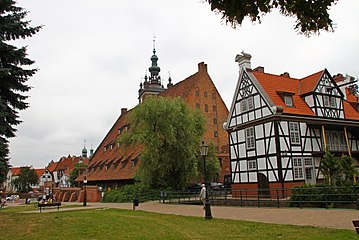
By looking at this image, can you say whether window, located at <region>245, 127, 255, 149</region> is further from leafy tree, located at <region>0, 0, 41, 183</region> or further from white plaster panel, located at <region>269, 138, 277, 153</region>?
leafy tree, located at <region>0, 0, 41, 183</region>

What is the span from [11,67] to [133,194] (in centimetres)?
2160

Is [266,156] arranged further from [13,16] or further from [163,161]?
[13,16]

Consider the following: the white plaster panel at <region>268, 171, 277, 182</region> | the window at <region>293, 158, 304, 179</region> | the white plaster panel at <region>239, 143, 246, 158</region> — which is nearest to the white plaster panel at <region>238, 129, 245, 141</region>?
the white plaster panel at <region>239, 143, 246, 158</region>

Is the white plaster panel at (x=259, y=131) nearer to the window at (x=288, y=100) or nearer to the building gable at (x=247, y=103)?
the building gable at (x=247, y=103)

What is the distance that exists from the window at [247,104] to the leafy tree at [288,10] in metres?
25.3

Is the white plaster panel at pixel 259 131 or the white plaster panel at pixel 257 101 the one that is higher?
the white plaster panel at pixel 257 101

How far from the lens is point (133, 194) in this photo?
35656 millimetres

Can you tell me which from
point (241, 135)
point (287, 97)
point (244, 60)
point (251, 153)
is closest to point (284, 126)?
point (287, 97)

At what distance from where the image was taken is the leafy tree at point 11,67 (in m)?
16.2

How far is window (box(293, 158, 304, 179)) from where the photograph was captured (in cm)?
2720

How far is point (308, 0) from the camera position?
5.09 m

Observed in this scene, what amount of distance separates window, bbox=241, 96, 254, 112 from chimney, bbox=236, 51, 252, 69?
347cm

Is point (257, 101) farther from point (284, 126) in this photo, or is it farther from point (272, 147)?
point (272, 147)

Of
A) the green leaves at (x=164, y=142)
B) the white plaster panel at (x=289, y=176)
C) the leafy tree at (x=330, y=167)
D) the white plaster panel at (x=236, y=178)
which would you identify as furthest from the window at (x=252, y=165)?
the leafy tree at (x=330, y=167)
